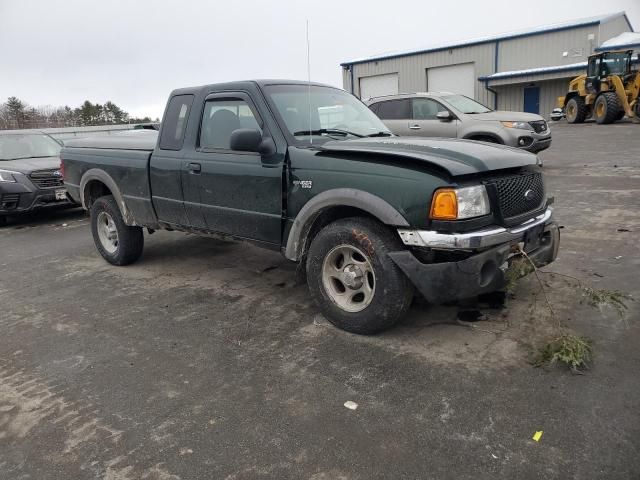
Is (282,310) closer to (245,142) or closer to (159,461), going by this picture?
(245,142)

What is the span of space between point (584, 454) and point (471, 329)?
1.44 metres

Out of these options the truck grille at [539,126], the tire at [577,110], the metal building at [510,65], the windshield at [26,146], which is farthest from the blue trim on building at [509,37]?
the windshield at [26,146]

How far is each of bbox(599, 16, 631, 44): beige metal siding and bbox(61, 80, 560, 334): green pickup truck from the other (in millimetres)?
31851

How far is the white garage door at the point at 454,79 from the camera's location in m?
34.4

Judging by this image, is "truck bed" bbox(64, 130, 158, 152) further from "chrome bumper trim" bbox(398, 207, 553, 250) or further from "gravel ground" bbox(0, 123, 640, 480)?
"chrome bumper trim" bbox(398, 207, 553, 250)

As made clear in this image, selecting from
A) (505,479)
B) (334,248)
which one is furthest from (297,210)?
(505,479)

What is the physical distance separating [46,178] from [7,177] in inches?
23.2

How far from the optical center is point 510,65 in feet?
107

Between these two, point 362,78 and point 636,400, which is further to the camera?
point 362,78

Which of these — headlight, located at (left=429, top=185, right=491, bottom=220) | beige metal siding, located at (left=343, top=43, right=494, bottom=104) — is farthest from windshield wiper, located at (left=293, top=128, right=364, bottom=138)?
beige metal siding, located at (left=343, top=43, right=494, bottom=104)

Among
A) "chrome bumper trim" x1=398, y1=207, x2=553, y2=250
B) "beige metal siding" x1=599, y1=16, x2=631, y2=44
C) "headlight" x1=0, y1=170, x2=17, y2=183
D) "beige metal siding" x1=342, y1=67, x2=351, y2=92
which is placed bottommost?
"chrome bumper trim" x1=398, y1=207, x2=553, y2=250

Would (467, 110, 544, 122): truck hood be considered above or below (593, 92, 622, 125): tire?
below

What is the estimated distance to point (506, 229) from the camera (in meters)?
3.46

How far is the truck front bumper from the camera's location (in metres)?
3.26
